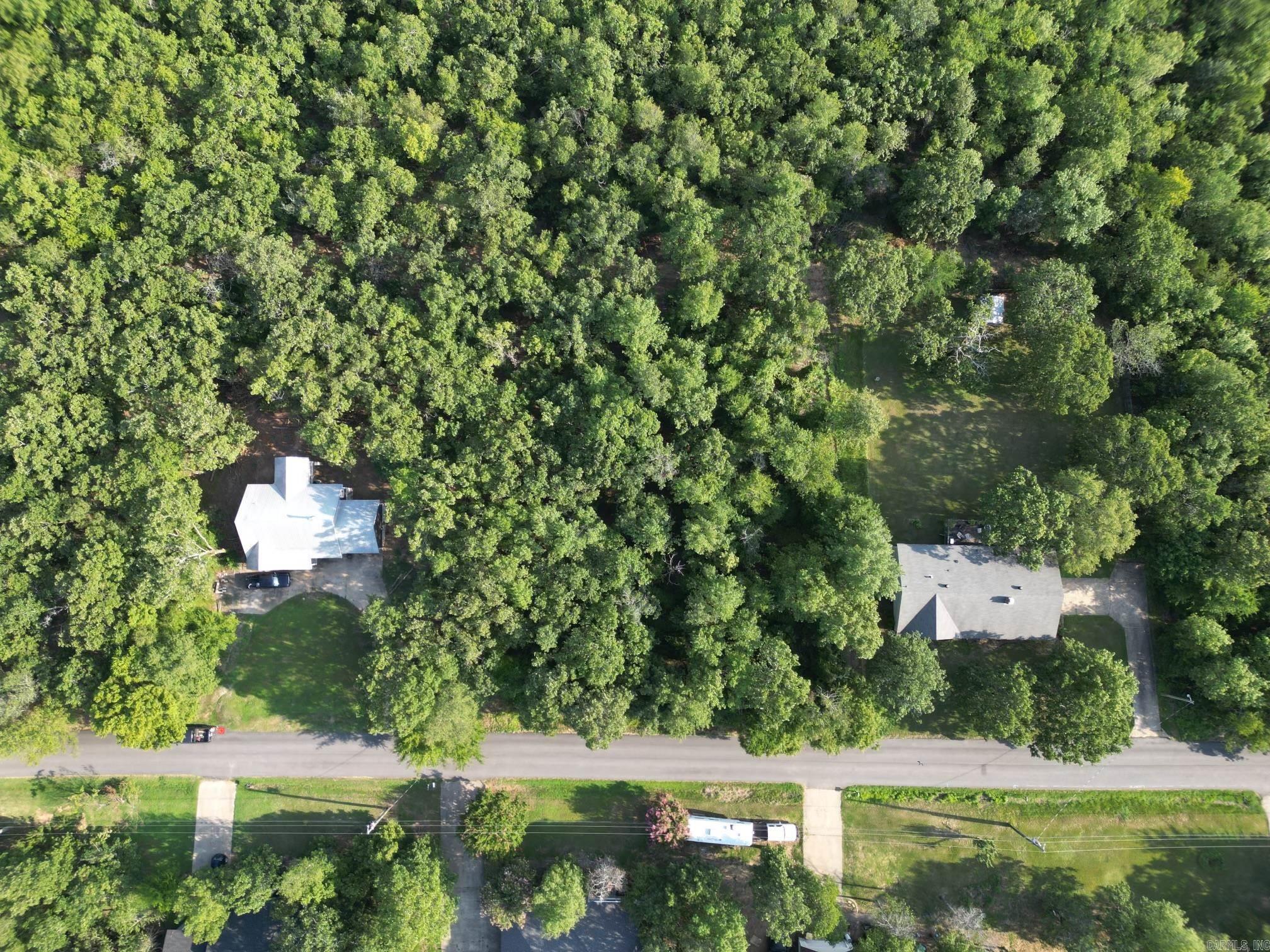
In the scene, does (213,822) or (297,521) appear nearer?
(297,521)

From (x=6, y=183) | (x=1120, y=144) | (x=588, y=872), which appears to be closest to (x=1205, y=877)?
(x=588, y=872)

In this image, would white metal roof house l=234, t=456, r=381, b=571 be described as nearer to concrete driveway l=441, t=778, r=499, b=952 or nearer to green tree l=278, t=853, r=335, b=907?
concrete driveway l=441, t=778, r=499, b=952

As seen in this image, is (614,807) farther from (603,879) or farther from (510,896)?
(510,896)

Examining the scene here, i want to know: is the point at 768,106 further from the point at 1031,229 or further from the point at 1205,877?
the point at 1205,877

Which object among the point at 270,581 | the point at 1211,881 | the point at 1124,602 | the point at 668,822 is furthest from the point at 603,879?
the point at 1211,881

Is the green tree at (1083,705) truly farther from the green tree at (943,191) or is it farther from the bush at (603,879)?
the green tree at (943,191)
